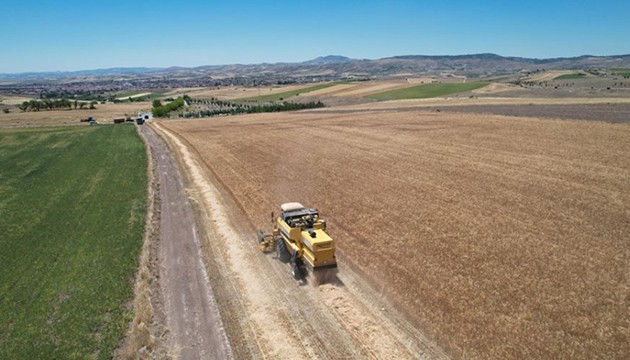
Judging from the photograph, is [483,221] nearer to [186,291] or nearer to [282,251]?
[282,251]

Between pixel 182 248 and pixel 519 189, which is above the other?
pixel 519 189

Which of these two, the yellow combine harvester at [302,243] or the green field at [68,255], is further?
the yellow combine harvester at [302,243]

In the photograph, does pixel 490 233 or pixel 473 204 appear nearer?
pixel 490 233

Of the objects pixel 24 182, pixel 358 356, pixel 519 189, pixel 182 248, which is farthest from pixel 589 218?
pixel 24 182

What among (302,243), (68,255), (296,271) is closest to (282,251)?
(296,271)

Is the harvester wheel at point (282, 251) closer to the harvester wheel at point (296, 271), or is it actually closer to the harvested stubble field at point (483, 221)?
the harvester wheel at point (296, 271)

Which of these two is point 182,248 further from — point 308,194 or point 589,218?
point 589,218

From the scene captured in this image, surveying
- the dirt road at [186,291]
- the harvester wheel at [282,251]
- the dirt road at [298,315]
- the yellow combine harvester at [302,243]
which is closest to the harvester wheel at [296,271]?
the yellow combine harvester at [302,243]
